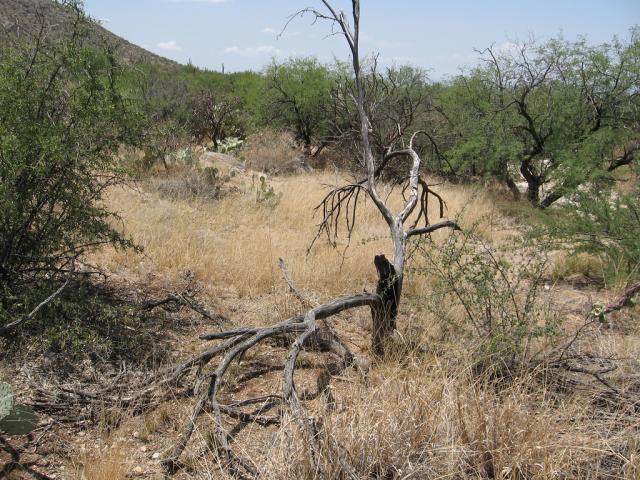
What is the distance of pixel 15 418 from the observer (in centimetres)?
287

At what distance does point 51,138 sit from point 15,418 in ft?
5.92

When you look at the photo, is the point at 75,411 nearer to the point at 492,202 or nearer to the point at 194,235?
the point at 194,235

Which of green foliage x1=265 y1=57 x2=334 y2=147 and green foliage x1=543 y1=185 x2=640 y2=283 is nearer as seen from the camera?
green foliage x1=543 y1=185 x2=640 y2=283

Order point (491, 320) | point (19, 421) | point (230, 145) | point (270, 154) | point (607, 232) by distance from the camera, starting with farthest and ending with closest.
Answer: point (230, 145), point (270, 154), point (607, 232), point (491, 320), point (19, 421)

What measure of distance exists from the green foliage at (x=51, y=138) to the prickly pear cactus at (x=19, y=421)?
129cm

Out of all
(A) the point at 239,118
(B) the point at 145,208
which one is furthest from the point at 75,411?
(A) the point at 239,118

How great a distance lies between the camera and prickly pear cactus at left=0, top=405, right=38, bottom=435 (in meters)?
2.84

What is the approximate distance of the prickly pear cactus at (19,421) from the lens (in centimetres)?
284

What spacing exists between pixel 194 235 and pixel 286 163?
25.5ft

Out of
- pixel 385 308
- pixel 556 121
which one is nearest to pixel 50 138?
pixel 385 308

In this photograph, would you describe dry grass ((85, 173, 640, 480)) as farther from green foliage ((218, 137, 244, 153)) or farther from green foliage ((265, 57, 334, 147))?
green foliage ((265, 57, 334, 147))

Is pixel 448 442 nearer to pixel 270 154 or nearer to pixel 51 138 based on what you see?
pixel 51 138

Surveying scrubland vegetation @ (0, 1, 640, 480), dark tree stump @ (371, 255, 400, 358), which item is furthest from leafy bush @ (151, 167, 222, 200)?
dark tree stump @ (371, 255, 400, 358)

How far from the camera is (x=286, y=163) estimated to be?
1443 cm
